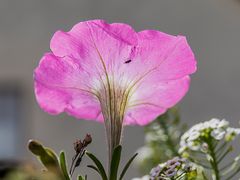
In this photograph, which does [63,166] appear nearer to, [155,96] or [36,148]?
[36,148]

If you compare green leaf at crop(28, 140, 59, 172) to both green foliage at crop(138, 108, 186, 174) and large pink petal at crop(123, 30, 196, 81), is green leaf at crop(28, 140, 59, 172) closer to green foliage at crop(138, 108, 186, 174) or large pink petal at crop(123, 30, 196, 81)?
large pink petal at crop(123, 30, 196, 81)

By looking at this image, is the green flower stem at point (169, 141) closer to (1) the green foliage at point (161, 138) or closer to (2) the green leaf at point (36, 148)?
(1) the green foliage at point (161, 138)

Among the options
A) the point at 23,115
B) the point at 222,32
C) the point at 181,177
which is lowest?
the point at 23,115

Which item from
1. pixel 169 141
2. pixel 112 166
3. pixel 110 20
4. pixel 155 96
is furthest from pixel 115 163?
pixel 110 20

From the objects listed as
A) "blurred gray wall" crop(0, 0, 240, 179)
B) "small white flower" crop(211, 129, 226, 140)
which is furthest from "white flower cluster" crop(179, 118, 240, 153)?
"blurred gray wall" crop(0, 0, 240, 179)

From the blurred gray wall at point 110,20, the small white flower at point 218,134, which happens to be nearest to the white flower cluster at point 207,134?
the small white flower at point 218,134

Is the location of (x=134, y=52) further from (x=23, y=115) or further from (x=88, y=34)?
(x=23, y=115)

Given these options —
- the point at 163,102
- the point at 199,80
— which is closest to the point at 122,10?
the point at 199,80
